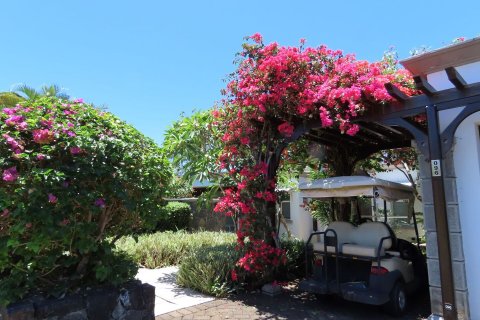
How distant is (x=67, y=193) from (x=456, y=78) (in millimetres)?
4761

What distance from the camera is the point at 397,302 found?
5.54 metres

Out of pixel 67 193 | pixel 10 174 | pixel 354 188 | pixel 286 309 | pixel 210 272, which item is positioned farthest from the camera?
pixel 210 272

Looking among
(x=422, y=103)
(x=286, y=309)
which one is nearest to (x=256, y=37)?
(x=422, y=103)

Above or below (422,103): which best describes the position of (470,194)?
below

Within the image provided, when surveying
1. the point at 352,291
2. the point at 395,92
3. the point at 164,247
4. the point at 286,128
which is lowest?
the point at 352,291

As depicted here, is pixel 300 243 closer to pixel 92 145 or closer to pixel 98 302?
pixel 98 302

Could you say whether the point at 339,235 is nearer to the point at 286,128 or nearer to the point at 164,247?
the point at 286,128

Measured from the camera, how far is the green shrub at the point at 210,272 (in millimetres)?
6648

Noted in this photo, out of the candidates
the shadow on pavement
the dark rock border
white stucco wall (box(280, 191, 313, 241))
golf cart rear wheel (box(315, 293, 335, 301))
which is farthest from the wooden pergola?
white stucco wall (box(280, 191, 313, 241))

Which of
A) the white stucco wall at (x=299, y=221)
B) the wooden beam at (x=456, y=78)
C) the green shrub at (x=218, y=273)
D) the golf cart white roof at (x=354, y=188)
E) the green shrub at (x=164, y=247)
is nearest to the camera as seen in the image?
the wooden beam at (x=456, y=78)

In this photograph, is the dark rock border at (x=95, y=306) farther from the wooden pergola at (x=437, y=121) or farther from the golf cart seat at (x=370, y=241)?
the wooden pergola at (x=437, y=121)

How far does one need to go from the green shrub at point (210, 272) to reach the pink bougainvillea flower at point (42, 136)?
3.72m

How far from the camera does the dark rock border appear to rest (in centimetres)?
411

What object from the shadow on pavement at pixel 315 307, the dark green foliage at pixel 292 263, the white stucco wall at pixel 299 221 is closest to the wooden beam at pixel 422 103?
the shadow on pavement at pixel 315 307
